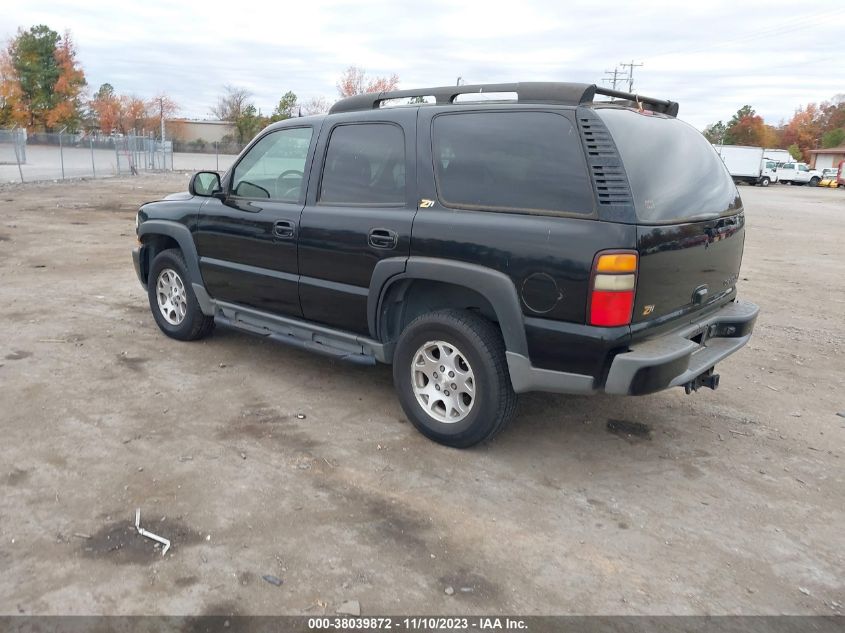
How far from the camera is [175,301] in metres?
5.96

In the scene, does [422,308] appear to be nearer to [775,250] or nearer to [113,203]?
[775,250]

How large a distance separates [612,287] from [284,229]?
2400 millimetres

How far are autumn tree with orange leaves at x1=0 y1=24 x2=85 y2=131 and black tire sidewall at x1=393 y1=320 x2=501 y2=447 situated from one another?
56.7 metres

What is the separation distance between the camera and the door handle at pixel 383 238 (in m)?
4.10

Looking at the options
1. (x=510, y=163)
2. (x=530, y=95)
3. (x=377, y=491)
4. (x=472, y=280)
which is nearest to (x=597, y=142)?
(x=510, y=163)

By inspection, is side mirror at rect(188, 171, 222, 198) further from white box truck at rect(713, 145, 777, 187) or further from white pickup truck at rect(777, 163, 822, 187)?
white pickup truck at rect(777, 163, 822, 187)

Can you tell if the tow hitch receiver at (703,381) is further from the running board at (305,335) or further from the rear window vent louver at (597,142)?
the running board at (305,335)

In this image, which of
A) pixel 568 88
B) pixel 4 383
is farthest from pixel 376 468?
pixel 4 383

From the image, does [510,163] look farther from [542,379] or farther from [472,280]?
[542,379]

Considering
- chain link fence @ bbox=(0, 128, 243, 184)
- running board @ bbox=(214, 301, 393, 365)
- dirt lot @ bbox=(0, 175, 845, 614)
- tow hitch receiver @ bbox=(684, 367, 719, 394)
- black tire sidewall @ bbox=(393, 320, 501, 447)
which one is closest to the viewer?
dirt lot @ bbox=(0, 175, 845, 614)

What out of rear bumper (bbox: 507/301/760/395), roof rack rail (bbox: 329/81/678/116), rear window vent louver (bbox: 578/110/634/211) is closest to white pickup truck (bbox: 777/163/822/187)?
roof rack rail (bbox: 329/81/678/116)

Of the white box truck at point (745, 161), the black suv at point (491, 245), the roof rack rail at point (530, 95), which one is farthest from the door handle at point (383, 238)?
Result: the white box truck at point (745, 161)

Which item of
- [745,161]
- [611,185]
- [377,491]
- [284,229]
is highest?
[745,161]

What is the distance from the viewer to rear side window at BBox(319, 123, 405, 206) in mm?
4258
